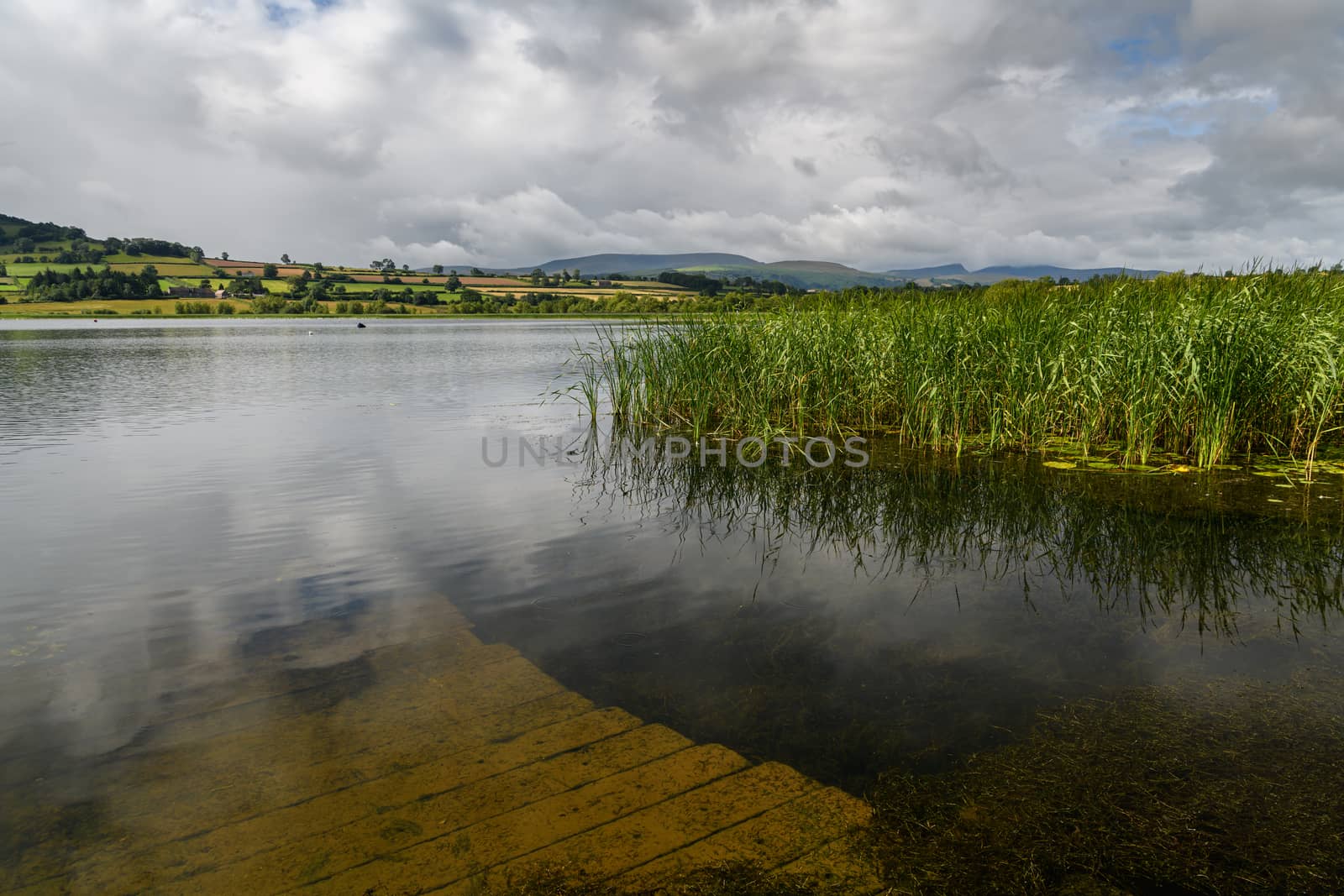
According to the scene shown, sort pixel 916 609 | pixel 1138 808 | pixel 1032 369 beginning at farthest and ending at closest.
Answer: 1. pixel 1032 369
2. pixel 916 609
3. pixel 1138 808

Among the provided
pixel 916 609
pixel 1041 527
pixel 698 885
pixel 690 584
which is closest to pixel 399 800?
pixel 698 885

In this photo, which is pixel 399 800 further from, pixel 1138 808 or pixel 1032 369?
pixel 1032 369

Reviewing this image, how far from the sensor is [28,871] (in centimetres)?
315

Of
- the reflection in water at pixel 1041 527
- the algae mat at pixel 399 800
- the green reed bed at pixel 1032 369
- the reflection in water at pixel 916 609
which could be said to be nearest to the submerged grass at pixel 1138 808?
the reflection in water at pixel 916 609

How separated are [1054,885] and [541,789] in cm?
227

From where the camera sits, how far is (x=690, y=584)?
6.64m

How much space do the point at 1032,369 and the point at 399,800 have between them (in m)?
10.8

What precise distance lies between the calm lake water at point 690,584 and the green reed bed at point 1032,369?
1.17 m

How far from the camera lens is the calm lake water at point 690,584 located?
4.57 m

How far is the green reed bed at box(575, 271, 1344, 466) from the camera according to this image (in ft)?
32.2

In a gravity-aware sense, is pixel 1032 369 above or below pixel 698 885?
above

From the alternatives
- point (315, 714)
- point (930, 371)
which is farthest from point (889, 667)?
point (930, 371)

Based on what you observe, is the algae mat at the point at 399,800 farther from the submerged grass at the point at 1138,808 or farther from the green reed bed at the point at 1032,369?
the green reed bed at the point at 1032,369

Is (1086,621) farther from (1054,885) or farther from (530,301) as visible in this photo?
(530,301)
